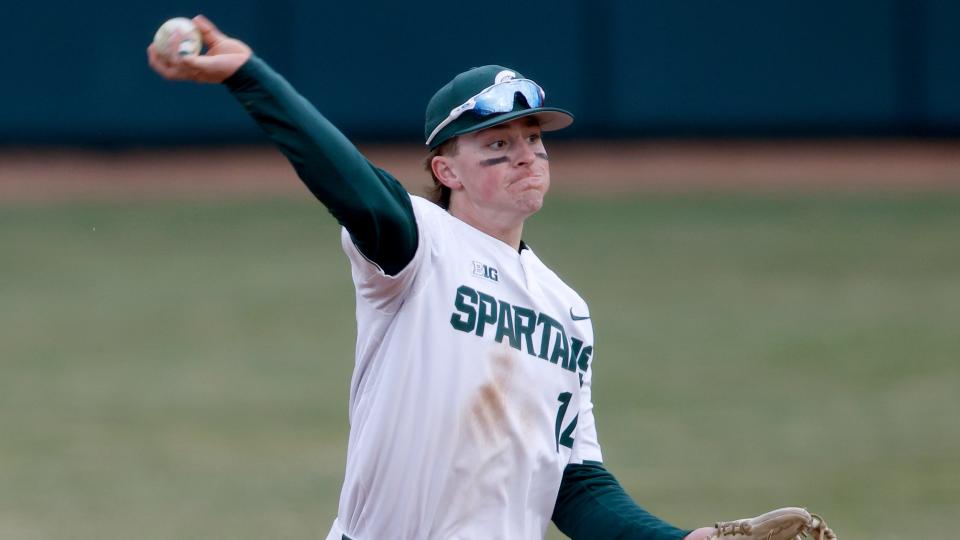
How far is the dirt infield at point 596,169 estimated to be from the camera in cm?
2000

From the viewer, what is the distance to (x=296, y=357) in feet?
40.2

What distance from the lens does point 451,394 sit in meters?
4.38

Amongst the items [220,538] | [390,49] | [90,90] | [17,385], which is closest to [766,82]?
[390,49]

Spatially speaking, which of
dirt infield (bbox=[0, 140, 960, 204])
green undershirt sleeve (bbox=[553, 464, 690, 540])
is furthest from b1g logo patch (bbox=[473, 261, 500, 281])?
dirt infield (bbox=[0, 140, 960, 204])

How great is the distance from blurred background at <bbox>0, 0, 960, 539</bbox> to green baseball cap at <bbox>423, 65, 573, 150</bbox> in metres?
4.19

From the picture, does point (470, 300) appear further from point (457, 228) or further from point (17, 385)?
point (17, 385)

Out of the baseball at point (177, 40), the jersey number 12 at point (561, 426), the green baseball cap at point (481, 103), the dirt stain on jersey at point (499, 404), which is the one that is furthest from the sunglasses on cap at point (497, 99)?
the baseball at point (177, 40)

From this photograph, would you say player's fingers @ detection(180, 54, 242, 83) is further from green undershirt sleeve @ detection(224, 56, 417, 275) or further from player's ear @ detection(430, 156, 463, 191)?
player's ear @ detection(430, 156, 463, 191)

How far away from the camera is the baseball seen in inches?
144

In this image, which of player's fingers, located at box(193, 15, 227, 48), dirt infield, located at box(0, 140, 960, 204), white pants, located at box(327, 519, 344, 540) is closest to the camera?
player's fingers, located at box(193, 15, 227, 48)

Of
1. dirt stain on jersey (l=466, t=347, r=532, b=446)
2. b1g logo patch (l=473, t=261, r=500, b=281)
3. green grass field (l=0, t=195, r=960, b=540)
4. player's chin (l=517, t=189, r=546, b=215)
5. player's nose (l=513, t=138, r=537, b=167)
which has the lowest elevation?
green grass field (l=0, t=195, r=960, b=540)

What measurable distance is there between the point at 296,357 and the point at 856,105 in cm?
1132

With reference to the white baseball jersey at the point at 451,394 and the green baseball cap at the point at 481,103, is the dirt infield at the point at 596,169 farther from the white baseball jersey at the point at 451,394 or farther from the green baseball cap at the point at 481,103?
the white baseball jersey at the point at 451,394

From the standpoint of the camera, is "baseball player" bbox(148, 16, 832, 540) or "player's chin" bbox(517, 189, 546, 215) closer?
"baseball player" bbox(148, 16, 832, 540)
